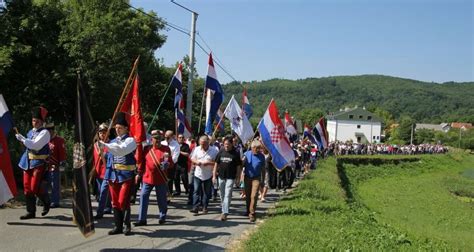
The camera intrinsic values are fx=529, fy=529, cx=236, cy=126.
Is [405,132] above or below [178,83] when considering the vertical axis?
above

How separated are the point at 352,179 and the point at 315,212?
27.1m

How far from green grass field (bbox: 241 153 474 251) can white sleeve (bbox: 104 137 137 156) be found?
2506mm

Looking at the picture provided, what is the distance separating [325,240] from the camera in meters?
9.01

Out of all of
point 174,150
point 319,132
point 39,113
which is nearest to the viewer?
point 39,113

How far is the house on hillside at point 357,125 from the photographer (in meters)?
141

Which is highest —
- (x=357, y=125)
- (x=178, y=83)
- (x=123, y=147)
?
(x=357, y=125)

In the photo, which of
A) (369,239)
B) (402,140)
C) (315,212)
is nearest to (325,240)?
(369,239)

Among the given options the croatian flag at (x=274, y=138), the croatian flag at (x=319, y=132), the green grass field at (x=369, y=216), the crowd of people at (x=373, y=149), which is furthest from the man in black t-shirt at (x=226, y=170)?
the crowd of people at (x=373, y=149)

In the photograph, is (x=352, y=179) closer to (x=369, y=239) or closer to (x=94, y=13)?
(x=94, y=13)

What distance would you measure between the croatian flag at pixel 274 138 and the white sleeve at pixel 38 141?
6.21 metres

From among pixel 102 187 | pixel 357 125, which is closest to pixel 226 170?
pixel 102 187

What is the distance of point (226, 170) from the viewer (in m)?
11.9

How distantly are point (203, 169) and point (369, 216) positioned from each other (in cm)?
523

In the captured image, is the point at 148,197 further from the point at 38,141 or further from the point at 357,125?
the point at 357,125
